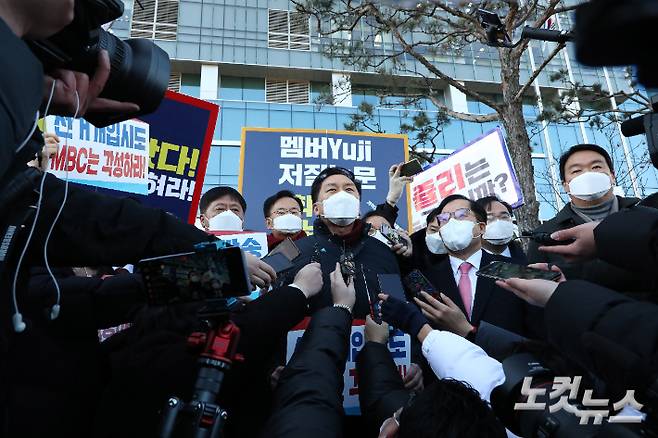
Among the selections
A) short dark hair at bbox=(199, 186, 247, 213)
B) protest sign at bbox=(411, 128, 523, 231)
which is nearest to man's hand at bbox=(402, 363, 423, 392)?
short dark hair at bbox=(199, 186, 247, 213)

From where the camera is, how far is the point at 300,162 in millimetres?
5590

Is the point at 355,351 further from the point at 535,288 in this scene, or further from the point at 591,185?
the point at 591,185

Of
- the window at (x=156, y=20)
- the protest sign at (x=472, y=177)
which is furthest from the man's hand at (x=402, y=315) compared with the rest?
the window at (x=156, y=20)

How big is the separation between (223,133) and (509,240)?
562 inches

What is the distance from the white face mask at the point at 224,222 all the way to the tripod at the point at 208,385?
2.35 metres

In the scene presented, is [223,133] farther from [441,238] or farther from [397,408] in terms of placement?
[397,408]

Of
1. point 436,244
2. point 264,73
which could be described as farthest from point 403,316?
point 264,73

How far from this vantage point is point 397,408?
140 cm

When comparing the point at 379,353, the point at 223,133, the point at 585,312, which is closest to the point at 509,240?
the point at 379,353

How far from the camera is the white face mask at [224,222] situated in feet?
11.6

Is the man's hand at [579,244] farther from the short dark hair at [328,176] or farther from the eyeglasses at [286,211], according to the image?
the eyeglasses at [286,211]

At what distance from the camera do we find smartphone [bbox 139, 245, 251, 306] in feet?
3.77

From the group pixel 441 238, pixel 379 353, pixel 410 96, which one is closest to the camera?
pixel 379 353

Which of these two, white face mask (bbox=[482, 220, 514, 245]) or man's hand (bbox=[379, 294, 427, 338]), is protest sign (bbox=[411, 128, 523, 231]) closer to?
white face mask (bbox=[482, 220, 514, 245])
